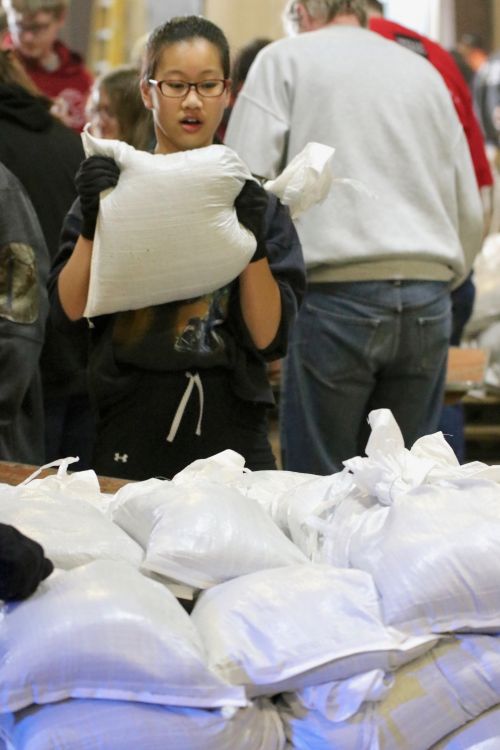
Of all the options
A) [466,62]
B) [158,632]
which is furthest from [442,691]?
[466,62]

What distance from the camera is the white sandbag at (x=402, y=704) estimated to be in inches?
51.5

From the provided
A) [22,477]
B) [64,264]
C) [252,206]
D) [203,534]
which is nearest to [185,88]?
[252,206]

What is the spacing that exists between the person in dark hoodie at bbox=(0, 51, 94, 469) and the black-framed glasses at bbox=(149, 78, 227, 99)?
838 millimetres

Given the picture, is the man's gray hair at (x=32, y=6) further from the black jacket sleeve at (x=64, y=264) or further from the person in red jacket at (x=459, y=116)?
the black jacket sleeve at (x=64, y=264)

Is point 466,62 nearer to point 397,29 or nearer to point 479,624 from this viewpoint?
point 397,29

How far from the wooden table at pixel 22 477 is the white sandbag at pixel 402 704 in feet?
Answer: 2.36

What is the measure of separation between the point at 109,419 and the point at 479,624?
3.47ft

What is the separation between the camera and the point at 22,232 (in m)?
2.58

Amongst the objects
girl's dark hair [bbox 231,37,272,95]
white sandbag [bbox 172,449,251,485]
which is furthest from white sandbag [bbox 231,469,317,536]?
girl's dark hair [bbox 231,37,272,95]

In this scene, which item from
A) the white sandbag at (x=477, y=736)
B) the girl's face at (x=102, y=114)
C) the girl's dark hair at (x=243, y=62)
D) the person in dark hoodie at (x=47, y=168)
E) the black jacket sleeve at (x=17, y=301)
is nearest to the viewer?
the white sandbag at (x=477, y=736)

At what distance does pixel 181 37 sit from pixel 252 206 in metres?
0.35

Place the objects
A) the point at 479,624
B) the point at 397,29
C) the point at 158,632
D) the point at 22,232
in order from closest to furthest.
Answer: the point at 158,632 < the point at 479,624 < the point at 22,232 < the point at 397,29

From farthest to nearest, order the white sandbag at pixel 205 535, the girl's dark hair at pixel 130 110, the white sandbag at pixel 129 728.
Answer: the girl's dark hair at pixel 130 110 < the white sandbag at pixel 205 535 < the white sandbag at pixel 129 728

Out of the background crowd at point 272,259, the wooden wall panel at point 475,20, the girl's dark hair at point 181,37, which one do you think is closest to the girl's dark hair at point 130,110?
the background crowd at point 272,259
